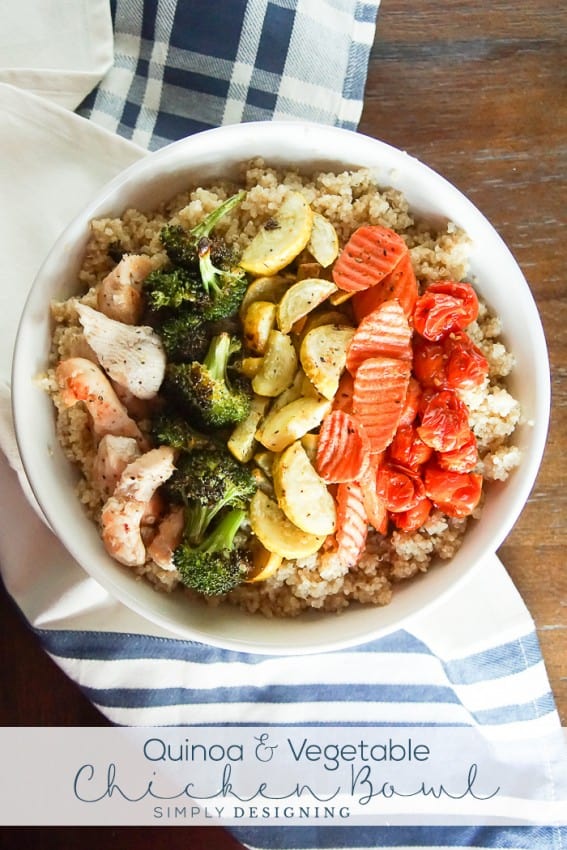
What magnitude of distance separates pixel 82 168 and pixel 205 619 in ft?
3.68

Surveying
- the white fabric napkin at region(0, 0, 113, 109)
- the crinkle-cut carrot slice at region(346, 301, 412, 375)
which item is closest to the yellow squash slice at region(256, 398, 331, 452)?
the crinkle-cut carrot slice at region(346, 301, 412, 375)

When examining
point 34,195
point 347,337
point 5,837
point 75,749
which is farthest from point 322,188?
point 5,837

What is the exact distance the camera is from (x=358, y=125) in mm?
2146

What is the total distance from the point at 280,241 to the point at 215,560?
0.65 meters

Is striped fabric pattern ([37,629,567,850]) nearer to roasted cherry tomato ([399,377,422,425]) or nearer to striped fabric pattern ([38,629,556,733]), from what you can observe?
striped fabric pattern ([38,629,556,733])

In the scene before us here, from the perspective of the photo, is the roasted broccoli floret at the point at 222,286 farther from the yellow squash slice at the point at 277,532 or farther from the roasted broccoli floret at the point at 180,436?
the yellow squash slice at the point at 277,532

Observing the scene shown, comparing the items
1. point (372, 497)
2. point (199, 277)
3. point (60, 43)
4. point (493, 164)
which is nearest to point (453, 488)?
point (372, 497)

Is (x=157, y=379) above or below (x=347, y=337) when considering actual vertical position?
below

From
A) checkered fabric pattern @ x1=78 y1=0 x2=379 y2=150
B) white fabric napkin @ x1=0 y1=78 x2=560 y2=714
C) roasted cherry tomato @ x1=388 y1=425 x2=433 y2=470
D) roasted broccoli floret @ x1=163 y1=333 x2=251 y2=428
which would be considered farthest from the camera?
checkered fabric pattern @ x1=78 y1=0 x2=379 y2=150

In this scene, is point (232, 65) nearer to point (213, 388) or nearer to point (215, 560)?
point (213, 388)

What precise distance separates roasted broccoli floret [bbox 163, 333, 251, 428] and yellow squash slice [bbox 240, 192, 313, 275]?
0.16 metres

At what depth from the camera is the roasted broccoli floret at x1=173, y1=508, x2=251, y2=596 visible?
165 cm

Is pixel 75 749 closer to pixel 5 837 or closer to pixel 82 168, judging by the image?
pixel 5 837

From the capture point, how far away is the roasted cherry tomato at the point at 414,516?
5.71ft
